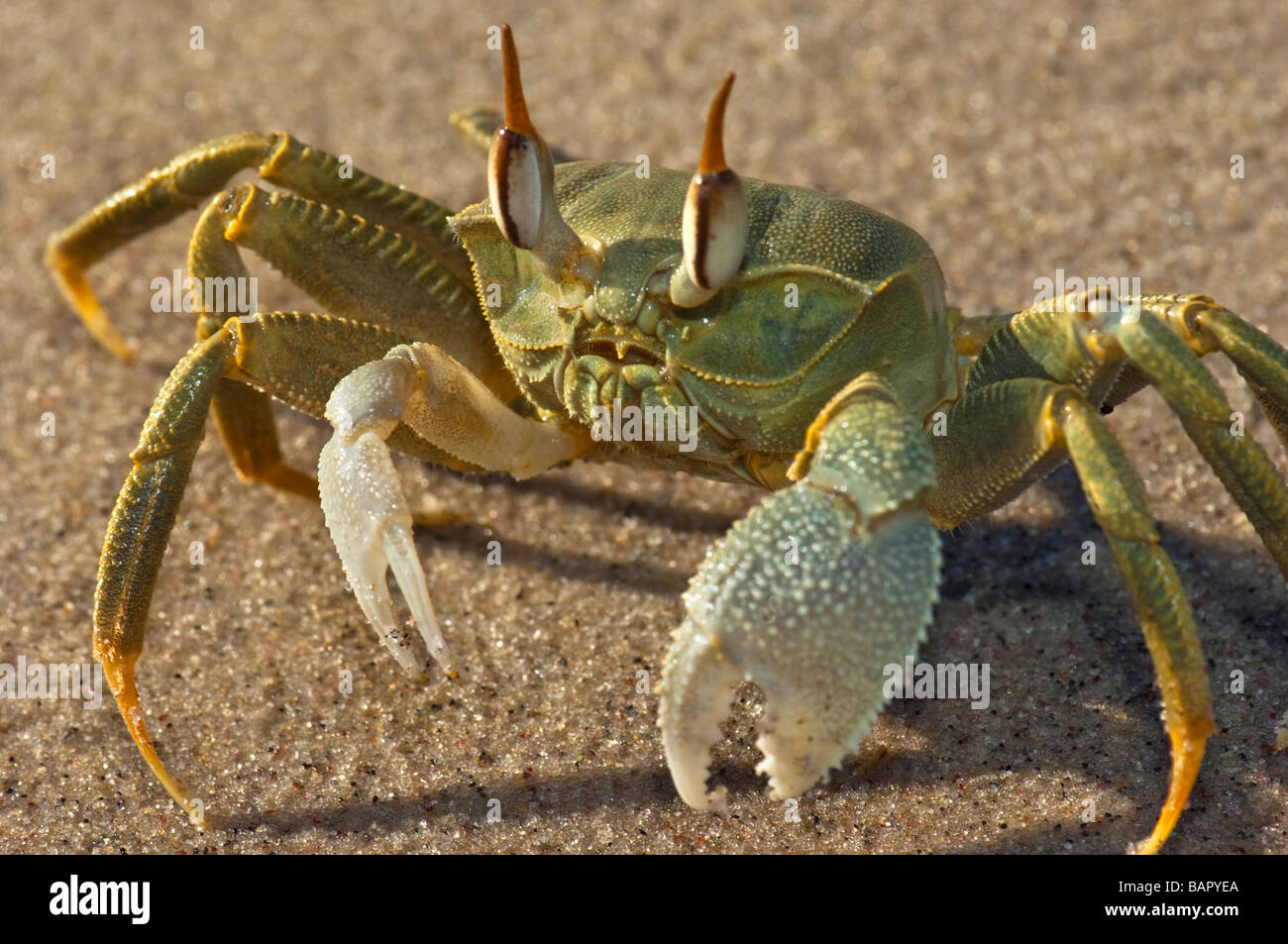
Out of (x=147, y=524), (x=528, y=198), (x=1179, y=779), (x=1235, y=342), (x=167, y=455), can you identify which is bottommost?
(x=1179, y=779)

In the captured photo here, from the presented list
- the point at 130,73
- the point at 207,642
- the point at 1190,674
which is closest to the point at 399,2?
the point at 130,73

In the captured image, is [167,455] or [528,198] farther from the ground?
[528,198]

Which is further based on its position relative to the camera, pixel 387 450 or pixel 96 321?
pixel 96 321

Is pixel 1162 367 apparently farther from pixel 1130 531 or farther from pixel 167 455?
pixel 167 455

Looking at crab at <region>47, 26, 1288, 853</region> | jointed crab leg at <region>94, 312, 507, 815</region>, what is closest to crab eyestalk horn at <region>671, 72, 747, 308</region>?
crab at <region>47, 26, 1288, 853</region>

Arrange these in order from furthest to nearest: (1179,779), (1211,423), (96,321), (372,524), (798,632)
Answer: (96,321)
(1211,423)
(1179,779)
(372,524)
(798,632)

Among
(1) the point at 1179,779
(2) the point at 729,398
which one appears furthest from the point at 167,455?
(1) the point at 1179,779

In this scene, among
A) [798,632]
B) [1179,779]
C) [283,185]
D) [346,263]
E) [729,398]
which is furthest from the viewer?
[283,185]

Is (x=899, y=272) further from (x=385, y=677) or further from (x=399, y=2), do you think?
(x=399, y=2)
